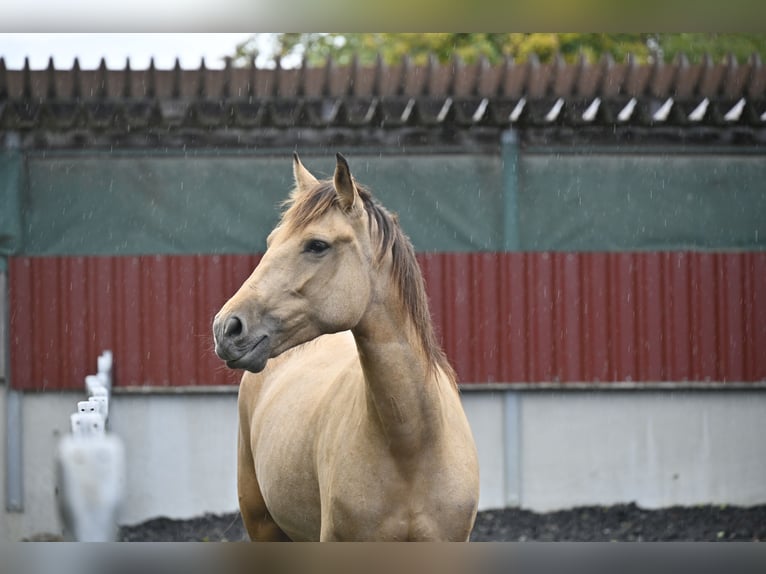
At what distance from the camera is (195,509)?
20.2 feet

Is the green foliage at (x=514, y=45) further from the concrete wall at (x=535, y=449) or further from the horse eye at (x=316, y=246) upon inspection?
the horse eye at (x=316, y=246)

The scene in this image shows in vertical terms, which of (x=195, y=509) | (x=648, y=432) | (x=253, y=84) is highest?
(x=253, y=84)

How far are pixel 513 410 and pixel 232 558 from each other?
183 inches

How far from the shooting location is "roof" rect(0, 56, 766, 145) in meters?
5.87

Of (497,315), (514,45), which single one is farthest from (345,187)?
(514,45)

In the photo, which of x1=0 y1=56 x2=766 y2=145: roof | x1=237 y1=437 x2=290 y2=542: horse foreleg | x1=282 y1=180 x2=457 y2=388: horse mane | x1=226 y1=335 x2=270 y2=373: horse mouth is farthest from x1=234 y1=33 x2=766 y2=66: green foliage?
x1=226 y1=335 x2=270 y2=373: horse mouth

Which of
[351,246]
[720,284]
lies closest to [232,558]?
[351,246]

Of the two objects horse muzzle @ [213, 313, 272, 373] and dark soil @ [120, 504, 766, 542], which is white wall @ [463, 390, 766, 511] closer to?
dark soil @ [120, 504, 766, 542]

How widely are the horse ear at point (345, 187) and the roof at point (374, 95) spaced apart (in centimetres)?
324

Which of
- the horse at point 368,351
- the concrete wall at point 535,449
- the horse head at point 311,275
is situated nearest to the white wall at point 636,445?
the concrete wall at point 535,449

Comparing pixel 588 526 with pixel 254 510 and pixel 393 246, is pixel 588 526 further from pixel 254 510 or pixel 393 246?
pixel 393 246

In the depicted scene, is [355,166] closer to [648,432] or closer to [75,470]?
[648,432]

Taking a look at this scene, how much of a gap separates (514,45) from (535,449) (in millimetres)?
7953

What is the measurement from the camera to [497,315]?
624 cm
